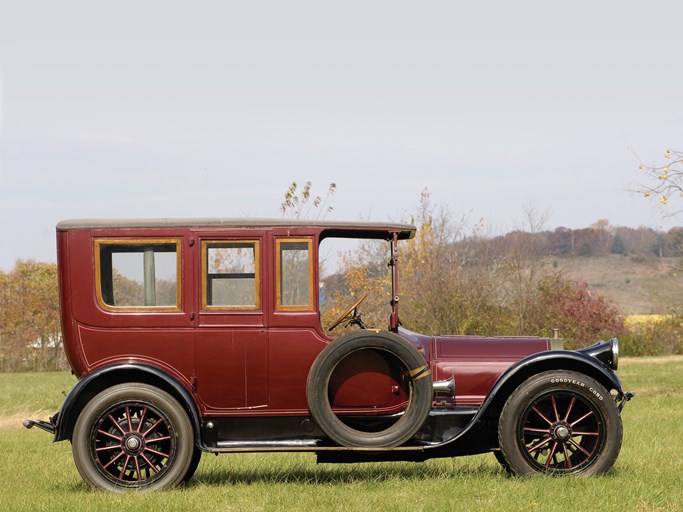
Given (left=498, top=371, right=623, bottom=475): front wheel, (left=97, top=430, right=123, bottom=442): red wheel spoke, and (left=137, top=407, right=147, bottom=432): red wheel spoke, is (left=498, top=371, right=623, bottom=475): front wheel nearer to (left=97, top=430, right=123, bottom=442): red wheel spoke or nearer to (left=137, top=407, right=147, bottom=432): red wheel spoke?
(left=137, top=407, right=147, bottom=432): red wheel spoke

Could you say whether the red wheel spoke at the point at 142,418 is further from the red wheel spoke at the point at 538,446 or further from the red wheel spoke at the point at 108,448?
the red wheel spoke at the point at 538,446

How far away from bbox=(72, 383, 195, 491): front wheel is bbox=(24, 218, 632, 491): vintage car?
0.01m

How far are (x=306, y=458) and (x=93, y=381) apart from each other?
3.27 metres

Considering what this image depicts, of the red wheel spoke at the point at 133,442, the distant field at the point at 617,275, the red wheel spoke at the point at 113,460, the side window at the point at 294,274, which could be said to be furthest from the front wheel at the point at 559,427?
the distant field at the point at 617,275

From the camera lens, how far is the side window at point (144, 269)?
28.0 ft

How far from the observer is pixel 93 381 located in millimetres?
8500

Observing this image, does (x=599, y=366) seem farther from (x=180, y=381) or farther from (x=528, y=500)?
(x=180, y=381)

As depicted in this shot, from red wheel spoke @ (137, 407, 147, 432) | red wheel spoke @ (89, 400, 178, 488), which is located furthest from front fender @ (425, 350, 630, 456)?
red wheel spoke @ (137, 407, 147, 432)

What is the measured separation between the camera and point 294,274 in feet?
27.9

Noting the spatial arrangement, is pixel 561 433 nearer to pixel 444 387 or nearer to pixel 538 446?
pixel 538 446

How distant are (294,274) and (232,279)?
529 millimetres

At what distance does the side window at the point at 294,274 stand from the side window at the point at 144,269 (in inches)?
33.3

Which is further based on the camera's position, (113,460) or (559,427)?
(559,427)

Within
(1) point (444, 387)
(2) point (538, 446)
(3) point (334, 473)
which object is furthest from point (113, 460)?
(2) point (538, 446)
